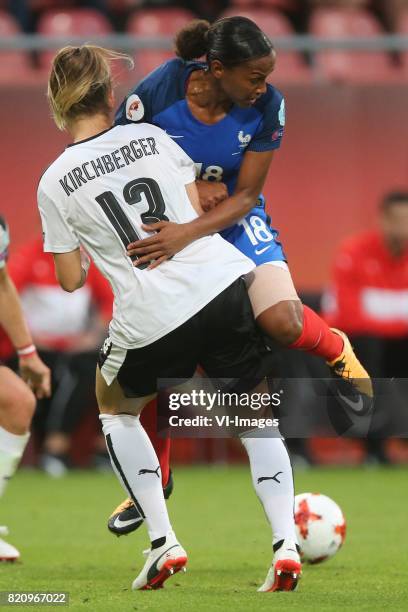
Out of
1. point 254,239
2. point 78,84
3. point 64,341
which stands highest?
point 78,84

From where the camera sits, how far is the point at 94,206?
4.46 m

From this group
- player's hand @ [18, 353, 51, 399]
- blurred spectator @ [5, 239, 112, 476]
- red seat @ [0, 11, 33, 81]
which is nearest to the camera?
player's hand @ [18, 353, 51, 399]

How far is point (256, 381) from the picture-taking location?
4664 mm

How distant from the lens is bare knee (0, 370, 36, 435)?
5.55 metres

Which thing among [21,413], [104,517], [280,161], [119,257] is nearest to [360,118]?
[280,161]

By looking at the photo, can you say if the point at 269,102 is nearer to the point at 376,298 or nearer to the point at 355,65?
the point at 376,298

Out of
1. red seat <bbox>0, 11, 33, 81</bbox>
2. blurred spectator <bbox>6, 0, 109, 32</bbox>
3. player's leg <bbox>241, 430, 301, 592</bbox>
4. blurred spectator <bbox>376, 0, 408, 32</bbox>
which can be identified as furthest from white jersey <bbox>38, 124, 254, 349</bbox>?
blurred spectator <bbox>376, 0, 408, 32</bbox>

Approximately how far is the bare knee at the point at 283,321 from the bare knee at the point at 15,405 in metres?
1.35

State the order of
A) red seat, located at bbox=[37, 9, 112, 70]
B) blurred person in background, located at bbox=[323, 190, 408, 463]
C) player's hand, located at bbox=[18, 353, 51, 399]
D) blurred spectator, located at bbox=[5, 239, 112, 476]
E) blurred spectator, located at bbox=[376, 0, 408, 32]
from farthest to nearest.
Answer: blurred spectator, located at bbox=[376, 0, 408, 32] < red seat, located at bbox=[37, 9, 112, 70] < blurred person in background, located at bbox=[323, 190, 408, 463] < blurred spectator, located at bbox=[5, 239, 112, 476] < player's hand, located at bbox=[18, 353, 51, 399]

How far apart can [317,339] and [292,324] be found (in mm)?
191

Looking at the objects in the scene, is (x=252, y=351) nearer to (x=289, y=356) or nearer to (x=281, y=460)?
(x=281, y=460)

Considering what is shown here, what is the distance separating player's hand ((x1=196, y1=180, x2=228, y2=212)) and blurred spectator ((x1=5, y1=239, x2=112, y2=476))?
468 centimetres

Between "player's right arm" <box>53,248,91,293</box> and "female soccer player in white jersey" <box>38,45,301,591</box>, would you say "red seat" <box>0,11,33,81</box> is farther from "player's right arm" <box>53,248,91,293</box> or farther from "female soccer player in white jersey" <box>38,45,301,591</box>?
"player's right arm" <box>53,248,91,293</box>

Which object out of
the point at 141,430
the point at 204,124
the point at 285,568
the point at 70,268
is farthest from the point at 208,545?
the point at 204,124
